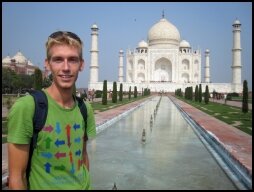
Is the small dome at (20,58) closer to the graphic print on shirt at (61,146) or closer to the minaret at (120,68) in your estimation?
the minaret at (120,68)

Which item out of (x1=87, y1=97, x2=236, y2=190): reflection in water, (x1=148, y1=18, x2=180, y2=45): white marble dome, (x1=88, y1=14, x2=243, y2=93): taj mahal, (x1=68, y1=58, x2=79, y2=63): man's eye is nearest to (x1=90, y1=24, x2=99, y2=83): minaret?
(x1=88, y1=14, x2=243, y2=93): taj mahal

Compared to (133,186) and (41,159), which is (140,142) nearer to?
(133,186)

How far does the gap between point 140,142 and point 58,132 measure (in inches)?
194

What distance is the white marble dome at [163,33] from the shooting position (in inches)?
1725

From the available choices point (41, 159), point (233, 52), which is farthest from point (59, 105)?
point (233, 52)

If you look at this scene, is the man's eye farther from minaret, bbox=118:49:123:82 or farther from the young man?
minaret, bbox=118:49:123:82

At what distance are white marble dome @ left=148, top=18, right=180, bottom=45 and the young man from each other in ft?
142

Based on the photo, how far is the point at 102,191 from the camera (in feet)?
10.6

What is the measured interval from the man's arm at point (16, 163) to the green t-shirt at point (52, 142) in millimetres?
26

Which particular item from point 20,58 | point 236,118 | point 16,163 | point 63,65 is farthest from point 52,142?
point 20,58

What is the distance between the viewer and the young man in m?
1.16

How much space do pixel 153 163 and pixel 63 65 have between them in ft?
10.7

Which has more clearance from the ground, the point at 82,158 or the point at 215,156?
the point at 82,158

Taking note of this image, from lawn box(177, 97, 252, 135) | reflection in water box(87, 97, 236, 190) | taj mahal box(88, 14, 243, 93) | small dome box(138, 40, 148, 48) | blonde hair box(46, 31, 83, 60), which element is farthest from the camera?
small dome box(138, 40, 148, 48)
